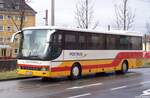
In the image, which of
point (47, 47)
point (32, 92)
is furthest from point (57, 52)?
point (32, 92)

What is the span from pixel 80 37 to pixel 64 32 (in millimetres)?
1534

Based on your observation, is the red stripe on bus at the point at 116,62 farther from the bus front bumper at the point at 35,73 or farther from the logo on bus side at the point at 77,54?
the logo on bus side at the point at 77,54

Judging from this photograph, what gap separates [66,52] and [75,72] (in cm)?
139

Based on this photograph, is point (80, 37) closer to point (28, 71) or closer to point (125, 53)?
point (28, 71)

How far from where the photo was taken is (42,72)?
20.8 m

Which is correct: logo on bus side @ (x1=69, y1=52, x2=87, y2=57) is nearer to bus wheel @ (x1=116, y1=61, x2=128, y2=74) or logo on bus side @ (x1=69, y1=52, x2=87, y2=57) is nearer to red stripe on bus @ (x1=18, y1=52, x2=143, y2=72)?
red stripe on bus @ (x1=18, y1=52, x2=143, y2=72)

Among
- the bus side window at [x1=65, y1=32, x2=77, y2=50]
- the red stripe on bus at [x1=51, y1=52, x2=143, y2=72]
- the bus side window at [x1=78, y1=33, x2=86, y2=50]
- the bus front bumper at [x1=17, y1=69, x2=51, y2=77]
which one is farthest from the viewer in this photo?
the bus side window at [x1=78, y1=33, x2=86, y2=50]

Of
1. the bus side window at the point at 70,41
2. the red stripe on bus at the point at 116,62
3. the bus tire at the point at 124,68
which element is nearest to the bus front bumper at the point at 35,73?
the red stripe on bus at the point at 116,62

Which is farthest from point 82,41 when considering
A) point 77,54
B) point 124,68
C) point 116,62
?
point 124,68

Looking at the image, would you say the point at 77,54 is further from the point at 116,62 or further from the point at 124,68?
the point at 124,68

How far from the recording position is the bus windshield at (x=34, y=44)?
21.1 meters

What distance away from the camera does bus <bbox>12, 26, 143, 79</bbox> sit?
69.1ft

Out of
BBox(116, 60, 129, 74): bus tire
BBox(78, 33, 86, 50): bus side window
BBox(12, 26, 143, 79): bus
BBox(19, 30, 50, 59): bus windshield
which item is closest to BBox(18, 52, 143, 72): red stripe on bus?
BBox(12, 26, 143, 79): bus

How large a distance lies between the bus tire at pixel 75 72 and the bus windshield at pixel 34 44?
2.38m
